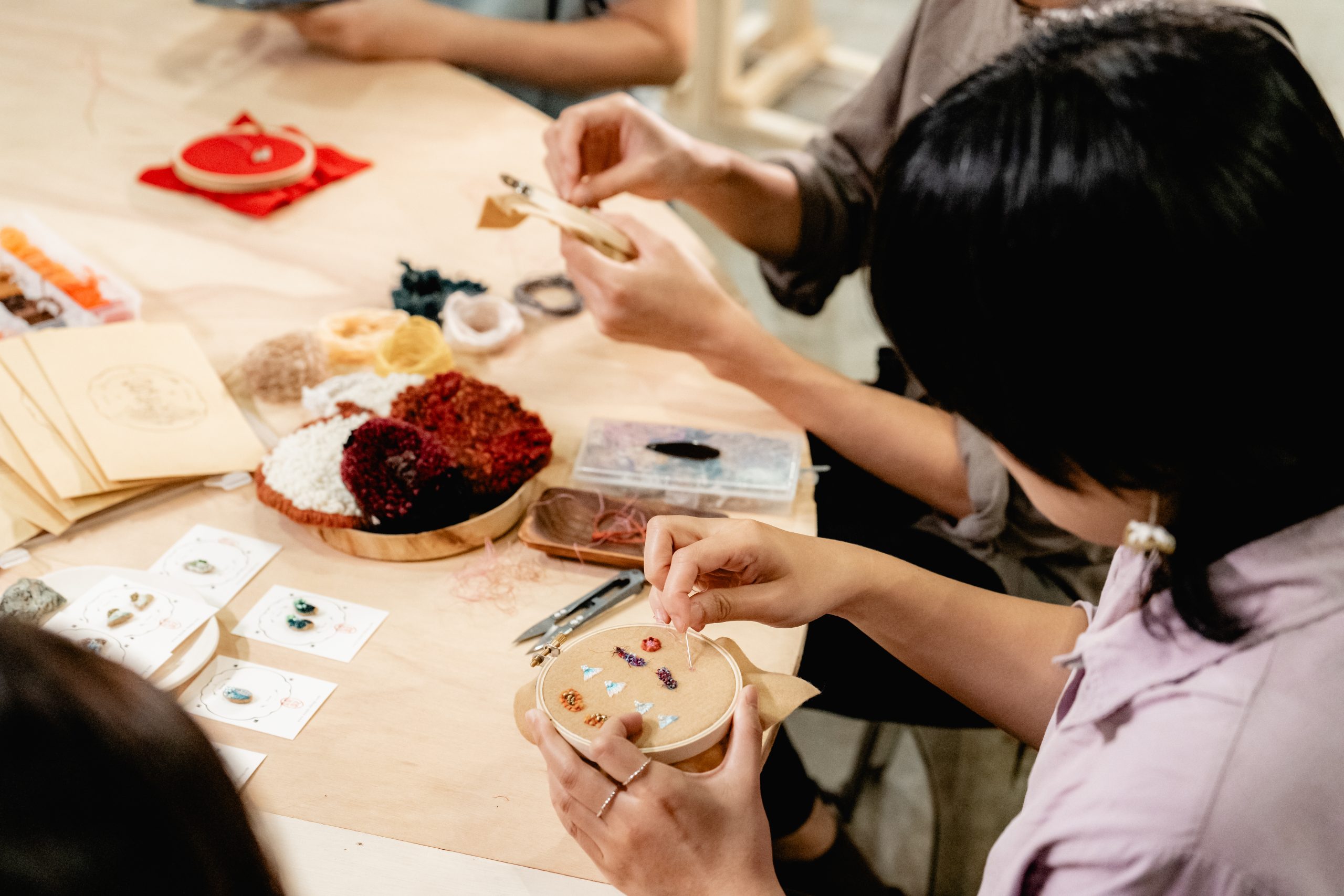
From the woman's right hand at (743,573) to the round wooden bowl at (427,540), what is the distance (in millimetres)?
211

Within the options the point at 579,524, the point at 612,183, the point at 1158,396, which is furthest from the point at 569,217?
the point at 1158,396

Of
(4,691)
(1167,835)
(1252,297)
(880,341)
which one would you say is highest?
(1252,297)

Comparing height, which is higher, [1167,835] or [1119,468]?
[1119,468]

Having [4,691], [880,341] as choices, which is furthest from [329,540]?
[880,341]

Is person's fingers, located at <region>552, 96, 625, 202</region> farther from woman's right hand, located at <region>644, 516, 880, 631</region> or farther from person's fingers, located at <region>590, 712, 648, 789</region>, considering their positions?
person's fingers, located at <region>590, 712, 648, 789</region>

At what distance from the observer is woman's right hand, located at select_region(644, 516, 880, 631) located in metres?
0.93

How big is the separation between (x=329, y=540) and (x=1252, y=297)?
0.92m

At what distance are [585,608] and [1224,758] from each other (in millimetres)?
606

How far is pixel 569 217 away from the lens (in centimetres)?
133

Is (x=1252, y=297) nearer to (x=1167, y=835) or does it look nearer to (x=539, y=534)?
(x=1167, y=835)

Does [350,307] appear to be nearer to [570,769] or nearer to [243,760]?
[243,760]

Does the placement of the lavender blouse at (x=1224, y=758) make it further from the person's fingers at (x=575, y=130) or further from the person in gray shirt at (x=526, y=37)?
the person in gray shirt at (x=526, y=37)

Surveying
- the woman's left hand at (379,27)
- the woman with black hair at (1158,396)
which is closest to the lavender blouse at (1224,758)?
the woman with black hair at (1158,396)

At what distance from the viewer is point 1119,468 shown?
2.23 feet
